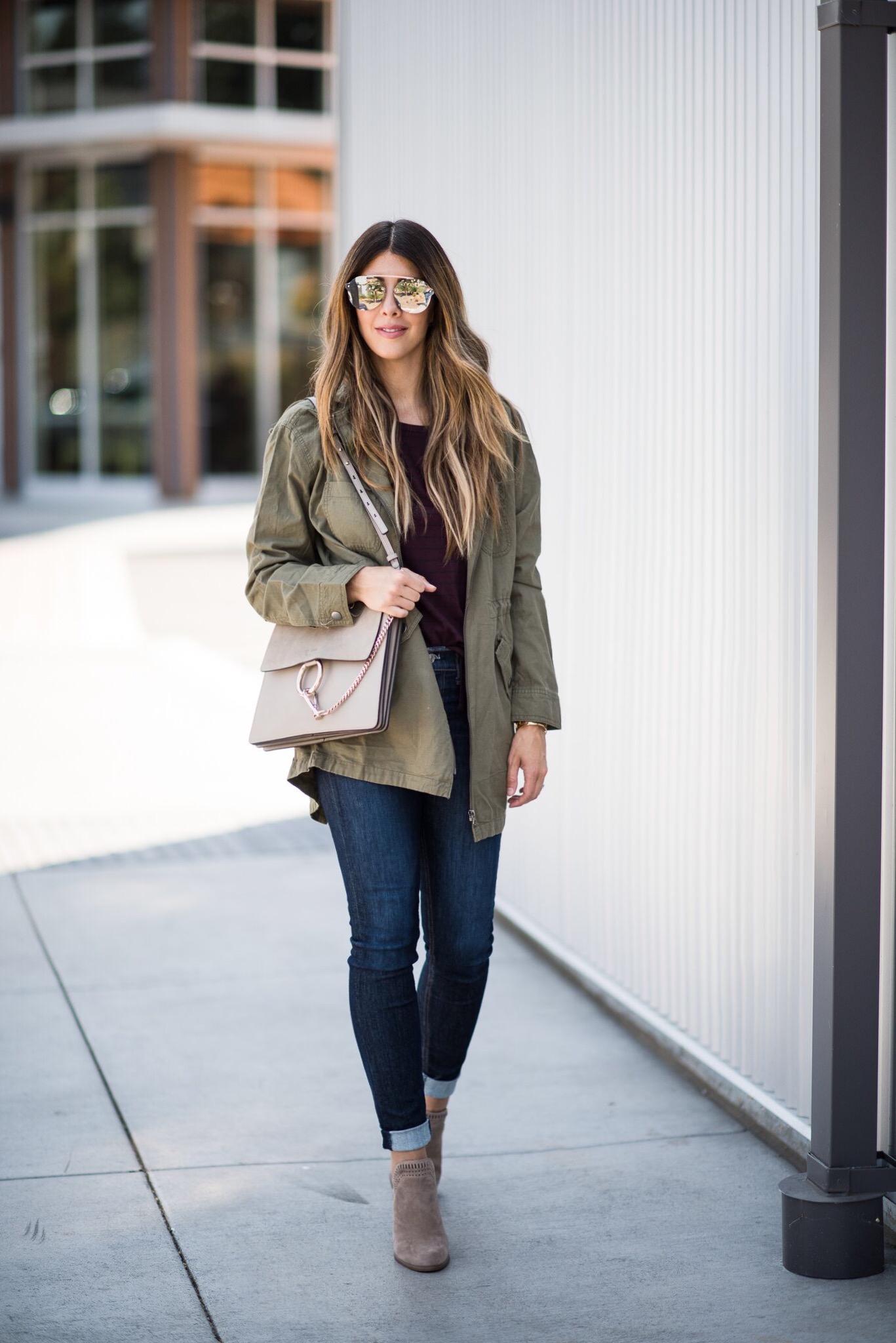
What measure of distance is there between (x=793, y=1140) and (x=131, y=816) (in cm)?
431

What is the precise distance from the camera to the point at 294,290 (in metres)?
27.0

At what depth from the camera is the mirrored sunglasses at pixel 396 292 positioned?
3.27 m

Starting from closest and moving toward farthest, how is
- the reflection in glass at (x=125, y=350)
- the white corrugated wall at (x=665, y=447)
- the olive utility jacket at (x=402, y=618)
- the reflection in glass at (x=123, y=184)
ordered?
1. the olive utility jacket at (x=402, y=618)
2. the white corrugated wall at (x=665, y=447)
3. the reflection in glass at (x=123, y=184)
4. the reflection in glass at (x=125, y=350)

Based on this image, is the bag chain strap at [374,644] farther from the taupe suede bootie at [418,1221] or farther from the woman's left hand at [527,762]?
the taupe suede bootie at [418,1221]

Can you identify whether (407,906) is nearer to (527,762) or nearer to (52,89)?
(527,762)

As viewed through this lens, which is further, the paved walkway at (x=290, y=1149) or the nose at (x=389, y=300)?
the nose at (x=389, y=300)

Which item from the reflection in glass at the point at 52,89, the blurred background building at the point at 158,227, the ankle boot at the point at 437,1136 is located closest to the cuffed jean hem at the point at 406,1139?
the ankle boot at the point at 437,1136

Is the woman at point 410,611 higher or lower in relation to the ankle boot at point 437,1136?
higher

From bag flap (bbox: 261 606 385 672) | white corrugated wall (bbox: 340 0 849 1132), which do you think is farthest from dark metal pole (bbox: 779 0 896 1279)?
bag flap (bbox: 261 606 385 672)

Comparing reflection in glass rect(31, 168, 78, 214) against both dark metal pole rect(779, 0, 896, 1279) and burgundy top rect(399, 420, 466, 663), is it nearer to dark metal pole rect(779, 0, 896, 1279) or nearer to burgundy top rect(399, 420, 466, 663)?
burgundy top rect(399, 420, 466, 663)

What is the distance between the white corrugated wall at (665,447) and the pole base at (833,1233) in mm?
479

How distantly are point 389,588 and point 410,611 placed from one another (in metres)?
0.11

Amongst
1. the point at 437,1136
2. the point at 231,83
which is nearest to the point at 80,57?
the point at 231,83

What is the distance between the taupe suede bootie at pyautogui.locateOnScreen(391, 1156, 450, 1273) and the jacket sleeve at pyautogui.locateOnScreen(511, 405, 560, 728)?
0.95 metres
